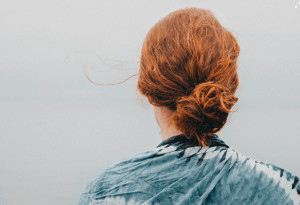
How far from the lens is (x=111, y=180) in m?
1.35

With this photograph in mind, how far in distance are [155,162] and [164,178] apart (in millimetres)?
65

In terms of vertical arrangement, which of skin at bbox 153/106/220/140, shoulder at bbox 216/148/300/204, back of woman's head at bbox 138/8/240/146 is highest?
back of woman's head at bbox 138/8/240/146

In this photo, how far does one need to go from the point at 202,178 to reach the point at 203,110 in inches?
9.1

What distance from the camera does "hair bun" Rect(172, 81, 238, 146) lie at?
121 cm

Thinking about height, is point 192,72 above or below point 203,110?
above

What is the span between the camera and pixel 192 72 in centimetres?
123

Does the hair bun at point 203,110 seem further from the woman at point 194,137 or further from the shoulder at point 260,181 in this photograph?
the shoulder at point 260,181

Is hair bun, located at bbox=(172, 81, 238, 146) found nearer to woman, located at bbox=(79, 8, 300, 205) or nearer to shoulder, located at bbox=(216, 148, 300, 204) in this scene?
woman, located at bbox=(79, 8, 300, 205)

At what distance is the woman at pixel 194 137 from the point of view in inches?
48.3

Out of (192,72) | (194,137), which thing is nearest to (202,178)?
(194,137)

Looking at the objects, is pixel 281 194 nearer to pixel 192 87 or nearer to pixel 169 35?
pixel 192 87

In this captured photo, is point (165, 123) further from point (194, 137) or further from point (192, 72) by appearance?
point (192, 72)

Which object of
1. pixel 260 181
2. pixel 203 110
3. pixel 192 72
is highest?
pixel 192 72

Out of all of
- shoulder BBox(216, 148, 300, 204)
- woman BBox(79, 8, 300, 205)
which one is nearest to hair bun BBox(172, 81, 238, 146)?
woman BBox(79, 8, 300, 205)
